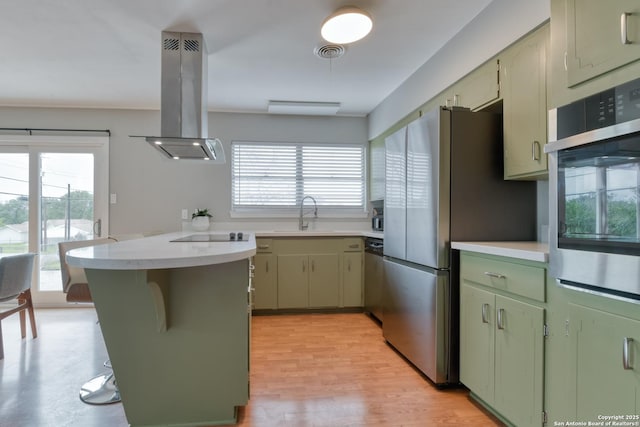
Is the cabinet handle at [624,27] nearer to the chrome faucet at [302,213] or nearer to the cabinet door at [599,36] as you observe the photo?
the cabinet door at [599,36]

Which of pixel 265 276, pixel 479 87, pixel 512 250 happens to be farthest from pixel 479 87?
pixel 265 276

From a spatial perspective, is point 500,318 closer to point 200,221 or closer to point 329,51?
point 329,51

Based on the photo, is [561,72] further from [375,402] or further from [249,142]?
[249,142]

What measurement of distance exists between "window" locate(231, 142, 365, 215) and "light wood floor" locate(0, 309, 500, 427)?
1.59 m

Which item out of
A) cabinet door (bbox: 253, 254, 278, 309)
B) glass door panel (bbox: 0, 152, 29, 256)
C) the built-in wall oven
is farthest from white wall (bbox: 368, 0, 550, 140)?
glass door panel (bbox: 0, 152, 29, 256)

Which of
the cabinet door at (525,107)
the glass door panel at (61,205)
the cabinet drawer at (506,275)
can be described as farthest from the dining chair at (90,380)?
the cabinet door at (525,107)

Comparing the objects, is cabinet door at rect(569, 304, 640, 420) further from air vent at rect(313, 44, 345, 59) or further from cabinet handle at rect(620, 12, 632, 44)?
air vent at rect(313, 44, 345, 59)

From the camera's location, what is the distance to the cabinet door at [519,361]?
1.48 meters

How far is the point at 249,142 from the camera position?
4215mm

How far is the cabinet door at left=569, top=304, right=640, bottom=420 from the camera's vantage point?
1108 millimetres

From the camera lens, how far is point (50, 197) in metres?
3.96

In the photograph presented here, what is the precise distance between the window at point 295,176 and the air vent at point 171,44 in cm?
181

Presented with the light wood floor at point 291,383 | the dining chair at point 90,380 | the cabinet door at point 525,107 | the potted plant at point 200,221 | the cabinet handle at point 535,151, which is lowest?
the light wood floor at point 291,383

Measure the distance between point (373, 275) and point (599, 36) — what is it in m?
2.64
